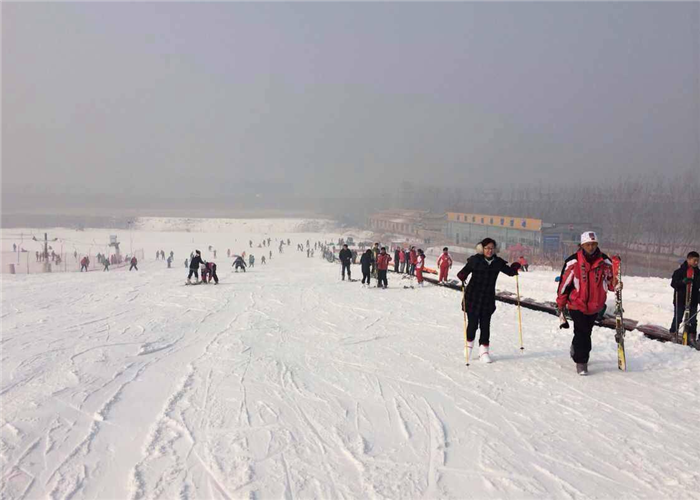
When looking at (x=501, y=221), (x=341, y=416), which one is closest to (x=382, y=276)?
(x=341, y=416)

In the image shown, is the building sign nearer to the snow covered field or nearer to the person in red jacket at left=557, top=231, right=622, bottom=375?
the snow covered field

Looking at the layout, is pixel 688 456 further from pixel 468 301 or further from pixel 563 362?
pixel 468 301

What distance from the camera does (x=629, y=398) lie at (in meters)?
4.85

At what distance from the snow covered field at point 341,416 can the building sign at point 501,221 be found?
41.8m

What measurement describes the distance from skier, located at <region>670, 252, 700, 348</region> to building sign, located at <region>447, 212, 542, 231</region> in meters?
40.8

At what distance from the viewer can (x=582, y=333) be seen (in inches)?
220

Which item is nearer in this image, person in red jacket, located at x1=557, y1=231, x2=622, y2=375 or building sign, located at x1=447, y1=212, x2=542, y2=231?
person in red jacket, located at x1=557, y1=231, x2=622, y2=375

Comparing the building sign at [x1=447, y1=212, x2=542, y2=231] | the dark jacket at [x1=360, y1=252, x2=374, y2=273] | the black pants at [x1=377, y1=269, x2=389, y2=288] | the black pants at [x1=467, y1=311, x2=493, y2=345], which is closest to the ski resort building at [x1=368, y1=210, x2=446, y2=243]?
the building sign at [x1=447, y1=212, x2=542, y2=231]

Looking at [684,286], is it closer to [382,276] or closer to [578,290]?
[578,290]

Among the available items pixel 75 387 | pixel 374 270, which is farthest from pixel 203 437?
pixel 374 270

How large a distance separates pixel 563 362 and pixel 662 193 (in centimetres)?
7553

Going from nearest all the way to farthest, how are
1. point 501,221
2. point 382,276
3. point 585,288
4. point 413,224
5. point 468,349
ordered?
point 585,288, point 468,349, point 382,276, point 501,221, point 413,224

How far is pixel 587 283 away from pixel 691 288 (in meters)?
3.51

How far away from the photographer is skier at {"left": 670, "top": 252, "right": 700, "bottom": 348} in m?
7.54
